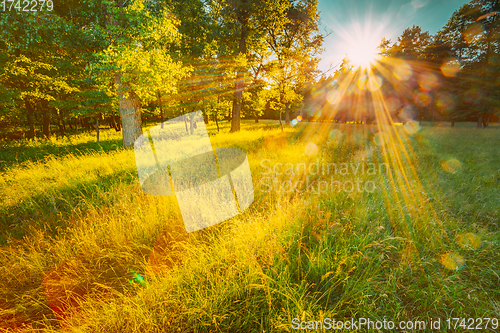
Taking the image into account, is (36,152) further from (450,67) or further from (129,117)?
(450,67)

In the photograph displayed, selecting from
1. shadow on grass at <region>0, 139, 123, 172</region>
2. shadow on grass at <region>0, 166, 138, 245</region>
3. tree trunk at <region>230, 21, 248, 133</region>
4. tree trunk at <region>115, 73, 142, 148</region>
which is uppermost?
tree trunk at <region>230, 21, 248, 133</region>

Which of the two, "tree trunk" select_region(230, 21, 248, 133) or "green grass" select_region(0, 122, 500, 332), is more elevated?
"tree trunk" select_region(230, 21, 248, 133)

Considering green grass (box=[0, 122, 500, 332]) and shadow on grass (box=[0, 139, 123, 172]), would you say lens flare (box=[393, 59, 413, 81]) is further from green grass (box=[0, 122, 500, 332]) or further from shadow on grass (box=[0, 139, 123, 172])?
shadow on grass (box=[0, 139, 123, 172])

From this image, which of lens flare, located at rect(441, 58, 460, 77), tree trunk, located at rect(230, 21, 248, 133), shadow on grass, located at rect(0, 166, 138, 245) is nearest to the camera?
shadow on grass, located at rect(0, 166, 138, 245)

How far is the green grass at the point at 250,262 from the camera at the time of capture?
5.22 feet

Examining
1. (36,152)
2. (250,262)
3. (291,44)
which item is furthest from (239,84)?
(250,262)

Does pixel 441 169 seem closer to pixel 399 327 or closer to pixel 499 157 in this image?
pixel 499 157

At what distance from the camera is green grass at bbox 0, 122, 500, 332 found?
5.22 feet

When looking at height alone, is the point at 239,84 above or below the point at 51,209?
above

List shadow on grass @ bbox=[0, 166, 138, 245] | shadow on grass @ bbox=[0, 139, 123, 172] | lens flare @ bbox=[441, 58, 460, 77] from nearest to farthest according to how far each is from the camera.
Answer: shadow on grass @ bbox=[0, 166, 138, 245]
shadow on grass @ bbox=[0, 139, 123, 172]
lens flare @ bbox=[441, 58, 460, 77]

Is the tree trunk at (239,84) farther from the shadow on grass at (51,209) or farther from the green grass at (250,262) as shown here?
the green grass at (250,262)

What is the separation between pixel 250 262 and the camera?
76.2 inches

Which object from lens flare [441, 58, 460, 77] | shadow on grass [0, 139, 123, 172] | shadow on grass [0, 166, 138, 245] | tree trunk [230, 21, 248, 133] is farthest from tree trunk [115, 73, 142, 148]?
lens flare [441, 58, 460, 77]

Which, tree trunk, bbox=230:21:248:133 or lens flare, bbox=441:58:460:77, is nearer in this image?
tree trunk, bbox=230:21:248:133
